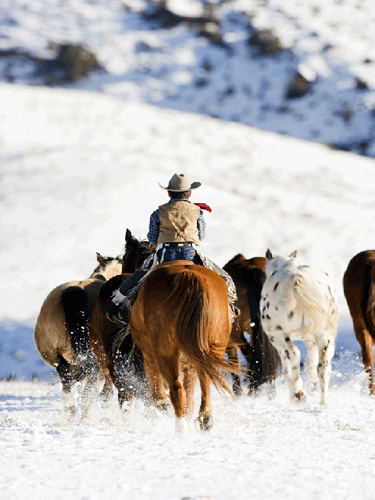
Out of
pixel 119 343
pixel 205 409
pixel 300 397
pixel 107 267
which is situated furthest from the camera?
pixel 107 267

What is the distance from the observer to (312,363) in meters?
8.24

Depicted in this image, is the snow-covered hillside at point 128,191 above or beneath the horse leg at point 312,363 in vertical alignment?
above

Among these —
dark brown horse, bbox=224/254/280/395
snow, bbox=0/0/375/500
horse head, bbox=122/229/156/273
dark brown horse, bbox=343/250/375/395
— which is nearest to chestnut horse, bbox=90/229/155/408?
horse head, bbox=122/229/156/273

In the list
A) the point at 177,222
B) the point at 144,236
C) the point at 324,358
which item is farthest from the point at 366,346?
the point at 144,236

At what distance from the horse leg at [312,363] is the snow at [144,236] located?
0.27 metres

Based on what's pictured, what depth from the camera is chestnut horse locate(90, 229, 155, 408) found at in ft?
21.5

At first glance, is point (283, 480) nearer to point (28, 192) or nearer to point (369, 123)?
point (28, 192)

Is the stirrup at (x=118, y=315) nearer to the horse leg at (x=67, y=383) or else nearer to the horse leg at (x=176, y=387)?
the horse leg at (x=176, y=387)

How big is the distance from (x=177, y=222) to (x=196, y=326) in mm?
1267

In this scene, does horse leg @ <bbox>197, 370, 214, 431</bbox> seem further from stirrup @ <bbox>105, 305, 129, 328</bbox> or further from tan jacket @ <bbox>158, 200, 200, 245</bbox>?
tan jacket @ <bbox>158, 200, 200, 245</bbox>

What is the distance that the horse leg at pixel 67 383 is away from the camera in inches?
288

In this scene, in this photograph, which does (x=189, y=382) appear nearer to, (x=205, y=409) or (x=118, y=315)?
(x=205, y=409)

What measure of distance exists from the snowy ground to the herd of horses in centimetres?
28

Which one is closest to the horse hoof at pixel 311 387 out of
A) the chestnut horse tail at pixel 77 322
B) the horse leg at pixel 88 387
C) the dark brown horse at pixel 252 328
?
the dark brown horse at pixel 252 328
